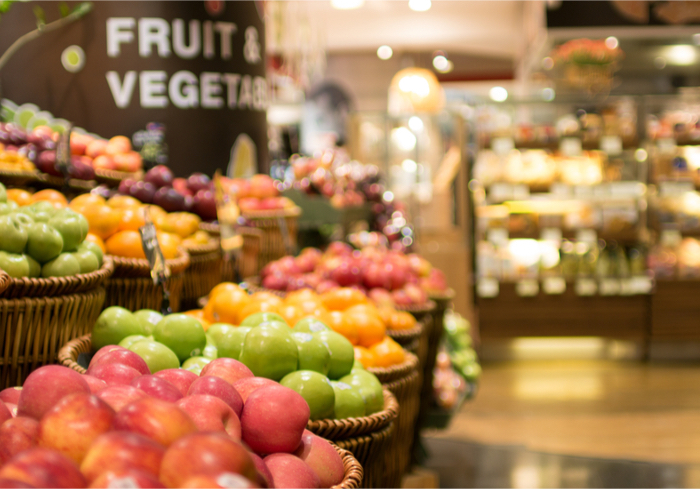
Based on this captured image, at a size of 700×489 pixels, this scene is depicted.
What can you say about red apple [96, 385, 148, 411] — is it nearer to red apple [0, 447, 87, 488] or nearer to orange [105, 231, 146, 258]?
red apple [0, 447, 87, 488]

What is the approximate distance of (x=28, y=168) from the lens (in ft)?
6.87

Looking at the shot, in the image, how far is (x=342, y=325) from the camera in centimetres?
186

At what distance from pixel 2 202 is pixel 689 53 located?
25.5 ft

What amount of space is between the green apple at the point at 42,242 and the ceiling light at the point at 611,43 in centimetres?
646

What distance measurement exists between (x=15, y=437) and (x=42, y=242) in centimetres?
77

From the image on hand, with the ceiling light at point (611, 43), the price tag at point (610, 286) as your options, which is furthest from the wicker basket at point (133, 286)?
the ceiling light at point (611, 43)

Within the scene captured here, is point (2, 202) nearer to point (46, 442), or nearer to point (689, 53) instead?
point (46, 442)

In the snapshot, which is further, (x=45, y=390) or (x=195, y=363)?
(x=195, y=363)

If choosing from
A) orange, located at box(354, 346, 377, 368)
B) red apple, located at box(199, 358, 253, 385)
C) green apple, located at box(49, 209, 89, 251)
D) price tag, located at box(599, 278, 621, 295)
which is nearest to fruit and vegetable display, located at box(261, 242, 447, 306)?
orange, located at box(354, 346, 377, 368)

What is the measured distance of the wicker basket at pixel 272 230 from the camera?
3004 mm

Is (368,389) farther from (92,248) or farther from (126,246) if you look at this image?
(126,246)

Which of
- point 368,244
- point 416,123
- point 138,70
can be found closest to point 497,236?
point 416,123

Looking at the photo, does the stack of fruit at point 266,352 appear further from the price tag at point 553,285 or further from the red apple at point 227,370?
the price tag at point 553,285

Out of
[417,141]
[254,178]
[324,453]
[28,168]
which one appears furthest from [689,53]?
[324,453]
